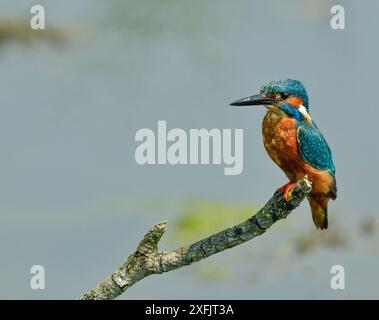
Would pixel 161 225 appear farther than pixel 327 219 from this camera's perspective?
No

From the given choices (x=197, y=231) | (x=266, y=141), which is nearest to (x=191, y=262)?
(x=266, y=141)

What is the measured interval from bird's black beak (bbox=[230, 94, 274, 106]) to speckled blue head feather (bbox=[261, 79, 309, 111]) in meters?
0.05

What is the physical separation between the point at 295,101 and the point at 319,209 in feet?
1.88

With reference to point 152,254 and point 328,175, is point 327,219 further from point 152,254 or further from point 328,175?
point 152,254

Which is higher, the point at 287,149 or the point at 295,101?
the point at 295,101

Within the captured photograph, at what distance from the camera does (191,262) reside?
11.7 feet

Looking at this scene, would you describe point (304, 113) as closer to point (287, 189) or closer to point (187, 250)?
point (287, 189)

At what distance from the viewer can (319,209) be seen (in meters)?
4.14

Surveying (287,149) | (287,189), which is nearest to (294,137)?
(287,149)

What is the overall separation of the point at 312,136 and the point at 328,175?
0.74ft

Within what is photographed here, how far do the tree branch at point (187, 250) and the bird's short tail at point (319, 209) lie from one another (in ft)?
1.92

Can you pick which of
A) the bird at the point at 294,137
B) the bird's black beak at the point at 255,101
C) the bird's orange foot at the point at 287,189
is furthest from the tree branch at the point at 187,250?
the bird's black beak at the point at 255,101

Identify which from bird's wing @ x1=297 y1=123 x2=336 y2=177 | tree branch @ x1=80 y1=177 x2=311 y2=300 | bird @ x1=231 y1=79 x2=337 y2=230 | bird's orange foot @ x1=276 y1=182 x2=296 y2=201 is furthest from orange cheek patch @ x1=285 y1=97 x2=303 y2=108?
tree branch @ x1=80 y1=177 x2=311 y2=300
